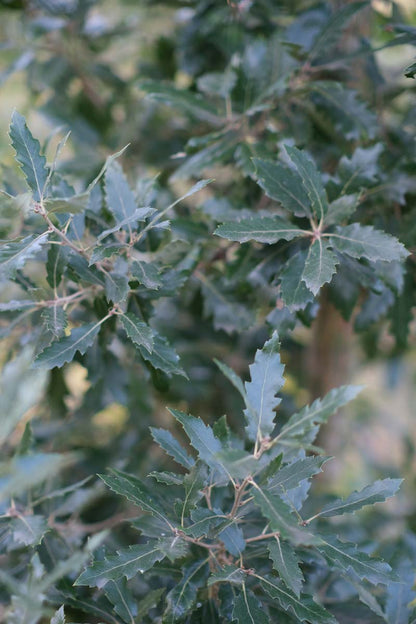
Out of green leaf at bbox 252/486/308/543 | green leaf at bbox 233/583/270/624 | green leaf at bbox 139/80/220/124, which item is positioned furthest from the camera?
green leaf at bbox 139/80/220/124

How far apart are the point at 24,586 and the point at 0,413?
181mm

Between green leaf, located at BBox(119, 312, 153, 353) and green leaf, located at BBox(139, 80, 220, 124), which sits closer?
green leaf, located at BBox(119, 312, 153, 353)

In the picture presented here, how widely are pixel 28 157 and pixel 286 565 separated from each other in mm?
531

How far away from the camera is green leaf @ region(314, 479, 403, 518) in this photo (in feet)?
2.06

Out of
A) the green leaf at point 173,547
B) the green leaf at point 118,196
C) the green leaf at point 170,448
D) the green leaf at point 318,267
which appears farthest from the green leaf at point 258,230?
the green leaf at point 173,547

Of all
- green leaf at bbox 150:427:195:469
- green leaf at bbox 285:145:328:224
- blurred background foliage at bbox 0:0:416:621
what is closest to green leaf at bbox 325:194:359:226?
green leaf at bbox 285:145:328:224

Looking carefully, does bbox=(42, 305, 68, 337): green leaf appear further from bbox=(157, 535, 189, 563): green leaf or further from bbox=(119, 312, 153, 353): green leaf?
bbox=(157, 535, 189, 563): green leaf

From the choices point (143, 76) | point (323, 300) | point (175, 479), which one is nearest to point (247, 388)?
point (175, 479)

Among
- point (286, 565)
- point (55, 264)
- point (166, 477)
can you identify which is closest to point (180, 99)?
point (55, 264)

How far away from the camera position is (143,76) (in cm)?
132

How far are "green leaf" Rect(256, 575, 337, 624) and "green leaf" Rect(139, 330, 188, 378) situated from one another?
0.26m

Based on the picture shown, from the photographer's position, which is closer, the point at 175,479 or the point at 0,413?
the point at 0,413

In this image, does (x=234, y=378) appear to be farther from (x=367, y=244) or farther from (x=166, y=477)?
(x=367, y=244)

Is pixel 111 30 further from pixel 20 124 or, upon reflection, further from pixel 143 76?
pixel 20 124
